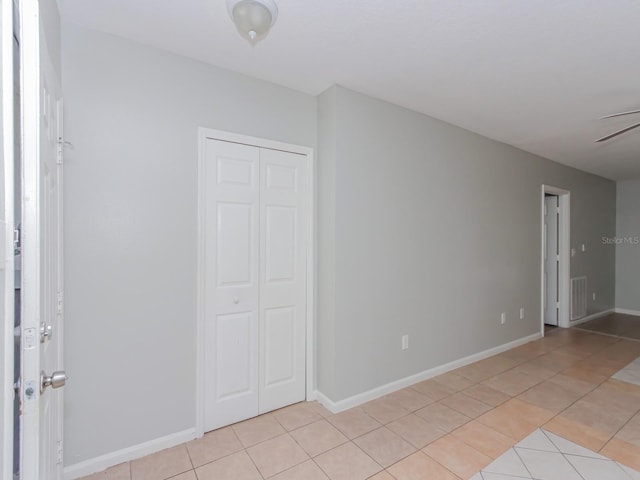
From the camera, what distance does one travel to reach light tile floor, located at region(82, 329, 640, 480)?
1.88 metres

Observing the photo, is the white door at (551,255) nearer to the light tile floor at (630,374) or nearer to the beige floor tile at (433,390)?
the light tile floor at (630,374)

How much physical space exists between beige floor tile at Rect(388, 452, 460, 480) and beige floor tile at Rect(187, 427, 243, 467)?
100 cm

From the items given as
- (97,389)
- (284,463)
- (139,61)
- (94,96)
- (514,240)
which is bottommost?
(284,463)

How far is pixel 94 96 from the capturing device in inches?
73.2

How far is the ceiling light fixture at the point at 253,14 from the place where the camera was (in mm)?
1580

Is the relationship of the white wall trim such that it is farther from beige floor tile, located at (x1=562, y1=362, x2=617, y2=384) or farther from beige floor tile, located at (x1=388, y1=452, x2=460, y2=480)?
beige floor tile, located at (x1=388, y1=452, x2=460, y2=480)

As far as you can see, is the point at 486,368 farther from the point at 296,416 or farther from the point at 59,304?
the point at 59,304

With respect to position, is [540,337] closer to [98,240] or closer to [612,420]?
[612,420]

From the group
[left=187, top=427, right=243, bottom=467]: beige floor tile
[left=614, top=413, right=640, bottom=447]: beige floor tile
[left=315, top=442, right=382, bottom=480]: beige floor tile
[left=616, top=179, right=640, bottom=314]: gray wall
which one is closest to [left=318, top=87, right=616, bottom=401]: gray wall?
[left=315, top=442, right=382, bottom=480]: beige floor tile

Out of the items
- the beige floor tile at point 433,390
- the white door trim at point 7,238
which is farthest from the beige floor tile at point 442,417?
the white door trim at point 7,238

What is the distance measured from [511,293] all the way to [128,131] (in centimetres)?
424

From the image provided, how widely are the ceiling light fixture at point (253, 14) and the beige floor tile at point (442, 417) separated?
279cm

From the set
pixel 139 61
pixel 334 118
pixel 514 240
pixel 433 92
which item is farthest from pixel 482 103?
pixel 139 61

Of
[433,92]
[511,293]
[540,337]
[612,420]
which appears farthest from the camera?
[540,337]
